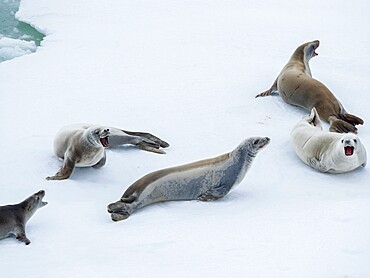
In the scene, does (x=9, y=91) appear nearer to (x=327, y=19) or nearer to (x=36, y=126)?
(x=36, y=126)

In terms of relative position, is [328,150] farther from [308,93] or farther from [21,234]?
[21,234]

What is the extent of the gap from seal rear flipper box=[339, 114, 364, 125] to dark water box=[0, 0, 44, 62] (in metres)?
4.51

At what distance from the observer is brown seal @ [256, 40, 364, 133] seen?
5.44 meters

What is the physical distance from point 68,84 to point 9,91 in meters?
0.63

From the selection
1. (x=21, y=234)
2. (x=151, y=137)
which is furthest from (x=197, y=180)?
(x=21, y=234)

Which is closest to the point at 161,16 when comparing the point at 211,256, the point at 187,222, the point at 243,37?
the point at 243,37

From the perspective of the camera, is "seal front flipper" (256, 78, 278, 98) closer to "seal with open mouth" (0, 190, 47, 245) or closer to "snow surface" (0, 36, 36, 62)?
"seal with open mouth" (0, 190, 47, 245)

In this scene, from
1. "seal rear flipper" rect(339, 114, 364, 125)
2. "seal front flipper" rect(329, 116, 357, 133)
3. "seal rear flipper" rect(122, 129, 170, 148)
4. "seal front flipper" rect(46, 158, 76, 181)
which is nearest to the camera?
"seal front flipper" rect(46, 158, 76, 181)

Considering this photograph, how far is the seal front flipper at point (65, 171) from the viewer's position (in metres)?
4.39

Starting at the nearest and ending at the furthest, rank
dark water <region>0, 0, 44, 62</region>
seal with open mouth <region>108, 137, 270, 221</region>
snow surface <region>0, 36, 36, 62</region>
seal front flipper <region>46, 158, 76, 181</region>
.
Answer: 1. seal with open mouth <region>108, 137, 270, 221</region>
2. seal front flipper <region>46, 158, 76, 181</region>
3. snow surface <region>0, 36, 36, 62</region>
4. dark water <region>0, 0, 44, 62</region>

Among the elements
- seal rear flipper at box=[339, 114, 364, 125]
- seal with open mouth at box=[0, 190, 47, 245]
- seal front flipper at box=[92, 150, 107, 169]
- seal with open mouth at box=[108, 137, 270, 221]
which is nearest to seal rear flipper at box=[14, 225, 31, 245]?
seal with open mouth at box=[0, 190, 47, 245]

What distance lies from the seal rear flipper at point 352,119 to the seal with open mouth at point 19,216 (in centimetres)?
295

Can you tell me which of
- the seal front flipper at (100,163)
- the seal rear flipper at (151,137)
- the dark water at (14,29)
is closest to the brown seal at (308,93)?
the seal rear flipper at (151,137)

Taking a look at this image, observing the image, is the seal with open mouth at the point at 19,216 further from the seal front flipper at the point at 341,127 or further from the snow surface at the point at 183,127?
the seal front flipper at the point at 341,127
